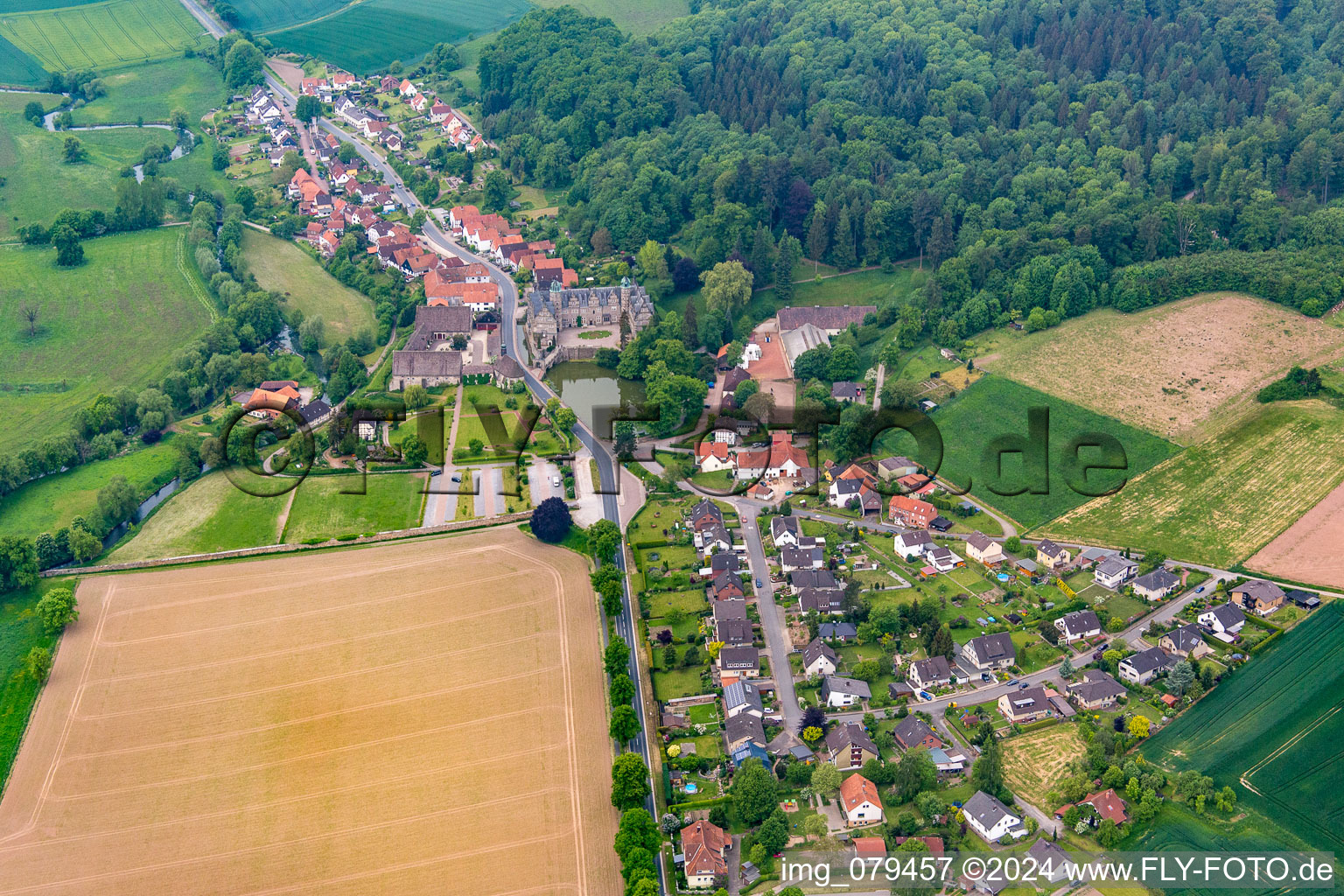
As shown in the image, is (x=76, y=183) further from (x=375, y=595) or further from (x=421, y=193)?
(x=375, y=595)

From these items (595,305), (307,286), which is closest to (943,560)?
(595,305)

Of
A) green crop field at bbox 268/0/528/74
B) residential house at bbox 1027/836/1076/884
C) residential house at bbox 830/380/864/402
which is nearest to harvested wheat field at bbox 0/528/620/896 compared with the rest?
residential house at bbox 1027/836/1076/884

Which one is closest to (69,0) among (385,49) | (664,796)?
(385,49)

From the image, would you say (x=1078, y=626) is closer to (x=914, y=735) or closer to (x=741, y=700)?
(x=914, y=735)

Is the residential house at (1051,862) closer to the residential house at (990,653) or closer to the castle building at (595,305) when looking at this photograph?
the residential house at (990,653)

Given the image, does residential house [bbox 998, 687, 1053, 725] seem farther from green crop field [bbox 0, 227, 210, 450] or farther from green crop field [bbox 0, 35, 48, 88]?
green crop field [bbox 0, 35, 48, 88]

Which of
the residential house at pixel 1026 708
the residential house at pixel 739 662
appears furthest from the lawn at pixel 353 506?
the residential house at pixel 1026 708
